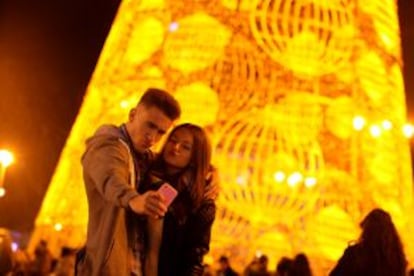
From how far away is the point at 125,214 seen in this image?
2.42m

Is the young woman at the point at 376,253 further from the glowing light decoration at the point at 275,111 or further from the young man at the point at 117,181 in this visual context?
the glowing light decoration at the point at 275,111

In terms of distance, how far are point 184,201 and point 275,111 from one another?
7852 mm

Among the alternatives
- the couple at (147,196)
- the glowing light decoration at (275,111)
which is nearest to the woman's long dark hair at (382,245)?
the couple at (147,196)

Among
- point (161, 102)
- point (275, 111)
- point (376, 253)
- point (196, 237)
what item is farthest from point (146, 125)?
point (275, 111)

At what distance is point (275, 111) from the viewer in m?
10.4

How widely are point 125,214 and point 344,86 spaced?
875 centimetres

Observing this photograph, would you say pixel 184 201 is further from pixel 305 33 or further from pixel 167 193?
pixel 305 33

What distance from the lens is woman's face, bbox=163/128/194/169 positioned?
2613 millimetres

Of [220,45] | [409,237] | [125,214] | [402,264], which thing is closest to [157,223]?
[125,214]

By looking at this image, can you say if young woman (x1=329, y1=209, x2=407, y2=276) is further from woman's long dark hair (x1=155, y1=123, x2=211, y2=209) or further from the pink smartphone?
the pink smartphone

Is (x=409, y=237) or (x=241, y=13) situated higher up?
(x=241, y=13)

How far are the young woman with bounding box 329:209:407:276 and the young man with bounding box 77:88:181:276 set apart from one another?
49.9 inches

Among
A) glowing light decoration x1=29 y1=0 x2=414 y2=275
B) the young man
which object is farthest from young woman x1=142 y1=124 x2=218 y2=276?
glowing light decoration x1=29 y1=0 x2=414 y2=275

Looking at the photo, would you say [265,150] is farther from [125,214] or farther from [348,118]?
[125,214]
